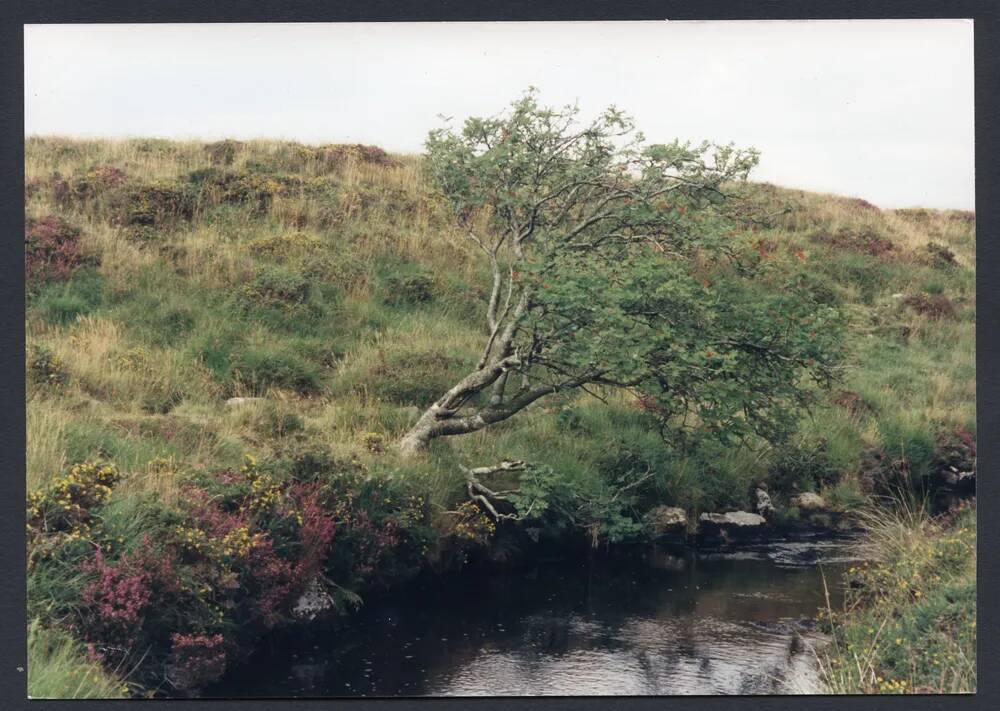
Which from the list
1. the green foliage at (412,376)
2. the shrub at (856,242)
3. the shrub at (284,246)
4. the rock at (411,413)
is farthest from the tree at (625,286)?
the shrub at (856,242)

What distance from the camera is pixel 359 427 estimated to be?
12.6 m

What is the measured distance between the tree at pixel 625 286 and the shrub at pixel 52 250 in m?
6.58

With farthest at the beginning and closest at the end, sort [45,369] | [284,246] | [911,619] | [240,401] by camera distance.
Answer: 1. [284,246]
2. [240,401]
3. [45,369]
4. [911,619]

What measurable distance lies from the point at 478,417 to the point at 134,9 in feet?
20.0

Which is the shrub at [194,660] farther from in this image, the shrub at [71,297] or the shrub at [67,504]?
the shrub at [71,297]

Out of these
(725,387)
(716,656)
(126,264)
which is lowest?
(716,656)

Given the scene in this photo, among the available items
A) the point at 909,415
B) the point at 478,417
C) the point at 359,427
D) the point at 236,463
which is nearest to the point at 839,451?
the point at 909,415

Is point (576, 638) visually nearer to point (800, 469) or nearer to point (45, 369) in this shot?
point (800, 469)

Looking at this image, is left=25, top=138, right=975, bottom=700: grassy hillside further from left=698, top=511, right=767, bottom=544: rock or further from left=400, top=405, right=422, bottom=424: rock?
left=698, top=511, right=767, bottom=544: rock

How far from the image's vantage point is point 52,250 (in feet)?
48.7

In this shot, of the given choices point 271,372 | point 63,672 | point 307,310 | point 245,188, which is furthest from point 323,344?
point 63,672

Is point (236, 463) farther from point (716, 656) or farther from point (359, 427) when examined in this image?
point (716, 656)

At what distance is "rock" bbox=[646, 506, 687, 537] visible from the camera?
42.2ft

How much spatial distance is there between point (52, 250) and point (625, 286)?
970 cm
